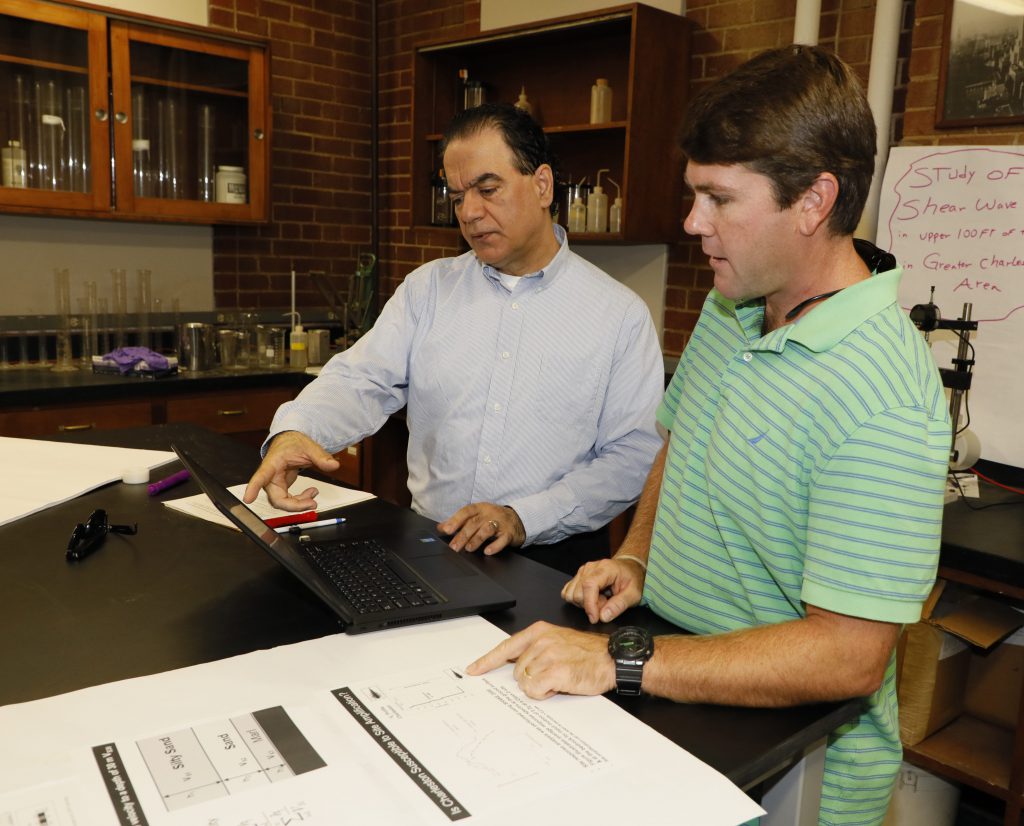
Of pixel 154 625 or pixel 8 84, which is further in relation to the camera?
pixel 8 84

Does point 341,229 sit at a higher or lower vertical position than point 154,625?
higher

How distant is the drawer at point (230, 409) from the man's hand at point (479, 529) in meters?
2.06

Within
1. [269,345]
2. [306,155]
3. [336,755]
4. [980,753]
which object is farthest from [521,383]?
[306,155]

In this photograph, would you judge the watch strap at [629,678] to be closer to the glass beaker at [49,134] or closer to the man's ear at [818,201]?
the man's ear at [818,201]

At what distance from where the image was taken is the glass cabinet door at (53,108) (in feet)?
10.1

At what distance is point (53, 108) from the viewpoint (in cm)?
318

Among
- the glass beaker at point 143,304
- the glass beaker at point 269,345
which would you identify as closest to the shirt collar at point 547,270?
the glass beaker at point 269,345

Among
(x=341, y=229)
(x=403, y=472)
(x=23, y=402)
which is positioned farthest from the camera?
(x=341, y=229)

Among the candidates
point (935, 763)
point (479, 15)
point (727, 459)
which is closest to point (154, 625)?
point (727, 459)

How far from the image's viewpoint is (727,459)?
1125 millimetres

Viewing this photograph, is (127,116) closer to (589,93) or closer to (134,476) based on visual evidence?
(589,93)

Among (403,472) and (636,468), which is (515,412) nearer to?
(636,468)

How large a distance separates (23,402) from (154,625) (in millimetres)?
2200

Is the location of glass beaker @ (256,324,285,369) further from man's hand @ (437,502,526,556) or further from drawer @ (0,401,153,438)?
man's hand @ (437,502,526,556)
